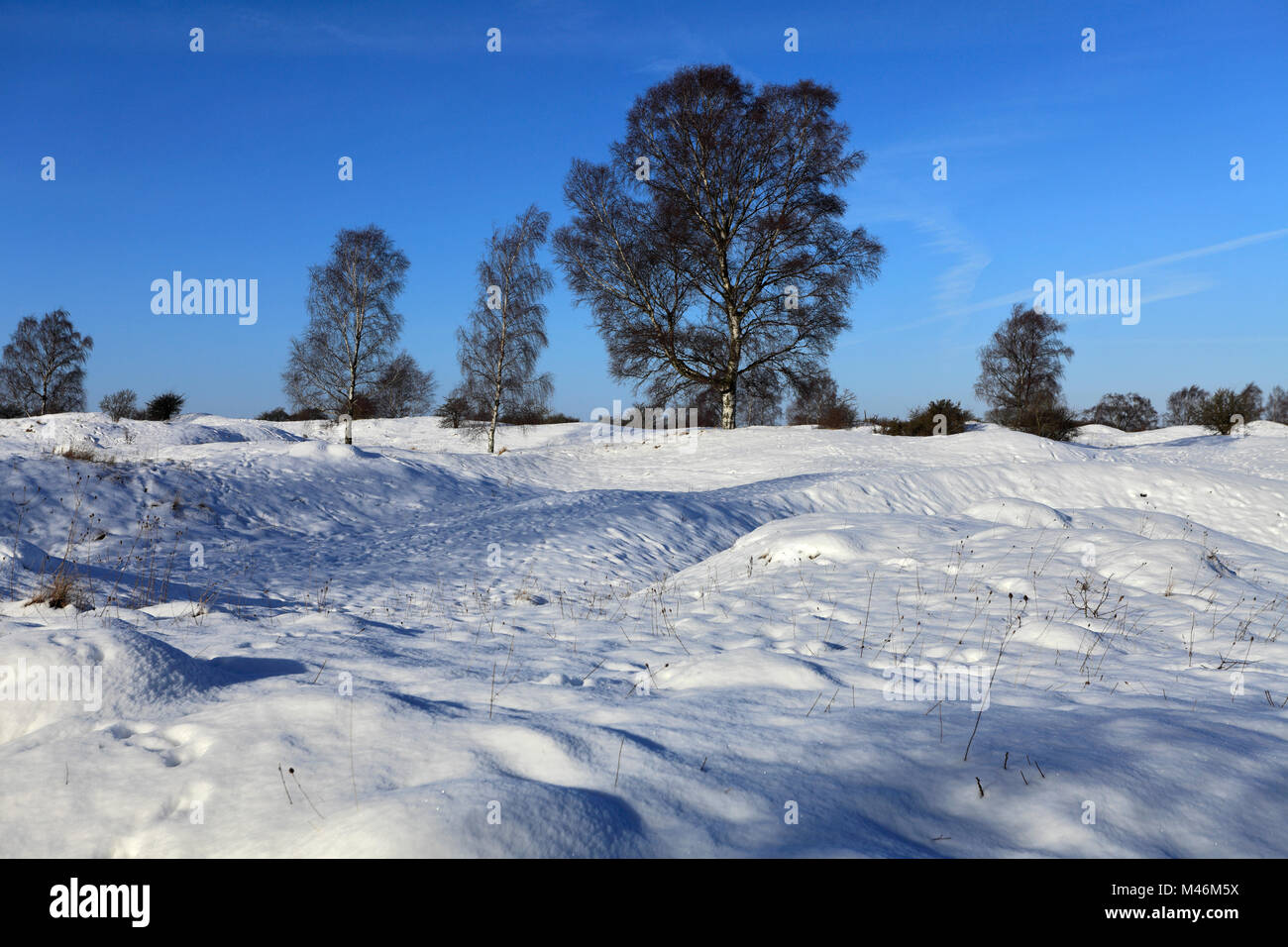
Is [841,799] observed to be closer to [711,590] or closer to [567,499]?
[711,590]

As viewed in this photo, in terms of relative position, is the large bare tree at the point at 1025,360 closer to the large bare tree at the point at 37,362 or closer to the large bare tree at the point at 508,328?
the large bare tree at the point at 508,328

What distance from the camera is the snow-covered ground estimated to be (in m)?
2.41

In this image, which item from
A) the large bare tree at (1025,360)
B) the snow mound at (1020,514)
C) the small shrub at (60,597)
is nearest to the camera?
the small shrub at (60,597)

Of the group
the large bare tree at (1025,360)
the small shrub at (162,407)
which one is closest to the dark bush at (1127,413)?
the large bare tree at (1025,360)

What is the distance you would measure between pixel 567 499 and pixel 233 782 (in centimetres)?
1160

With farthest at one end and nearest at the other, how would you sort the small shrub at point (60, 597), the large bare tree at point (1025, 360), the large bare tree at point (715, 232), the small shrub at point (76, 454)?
the large bare tree at point (1025, 360)
the large bare tree at point (715, 232)
the small shrub at point (76, 454)
the small shrub at point (60, 597)

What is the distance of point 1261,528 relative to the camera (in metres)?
14.1

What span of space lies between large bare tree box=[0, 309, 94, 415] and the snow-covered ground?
39065 millimetres

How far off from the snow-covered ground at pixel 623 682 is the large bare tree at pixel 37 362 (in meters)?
39.1

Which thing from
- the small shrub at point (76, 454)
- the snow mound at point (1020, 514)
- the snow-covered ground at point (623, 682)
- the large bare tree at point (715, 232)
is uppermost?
the large bare tree at point (715, 232)

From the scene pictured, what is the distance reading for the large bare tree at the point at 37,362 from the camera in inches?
1658

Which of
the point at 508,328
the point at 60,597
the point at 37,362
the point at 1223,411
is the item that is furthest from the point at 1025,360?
the point at 37,362

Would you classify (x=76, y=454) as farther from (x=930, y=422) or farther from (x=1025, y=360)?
(x=1025, y=360)
